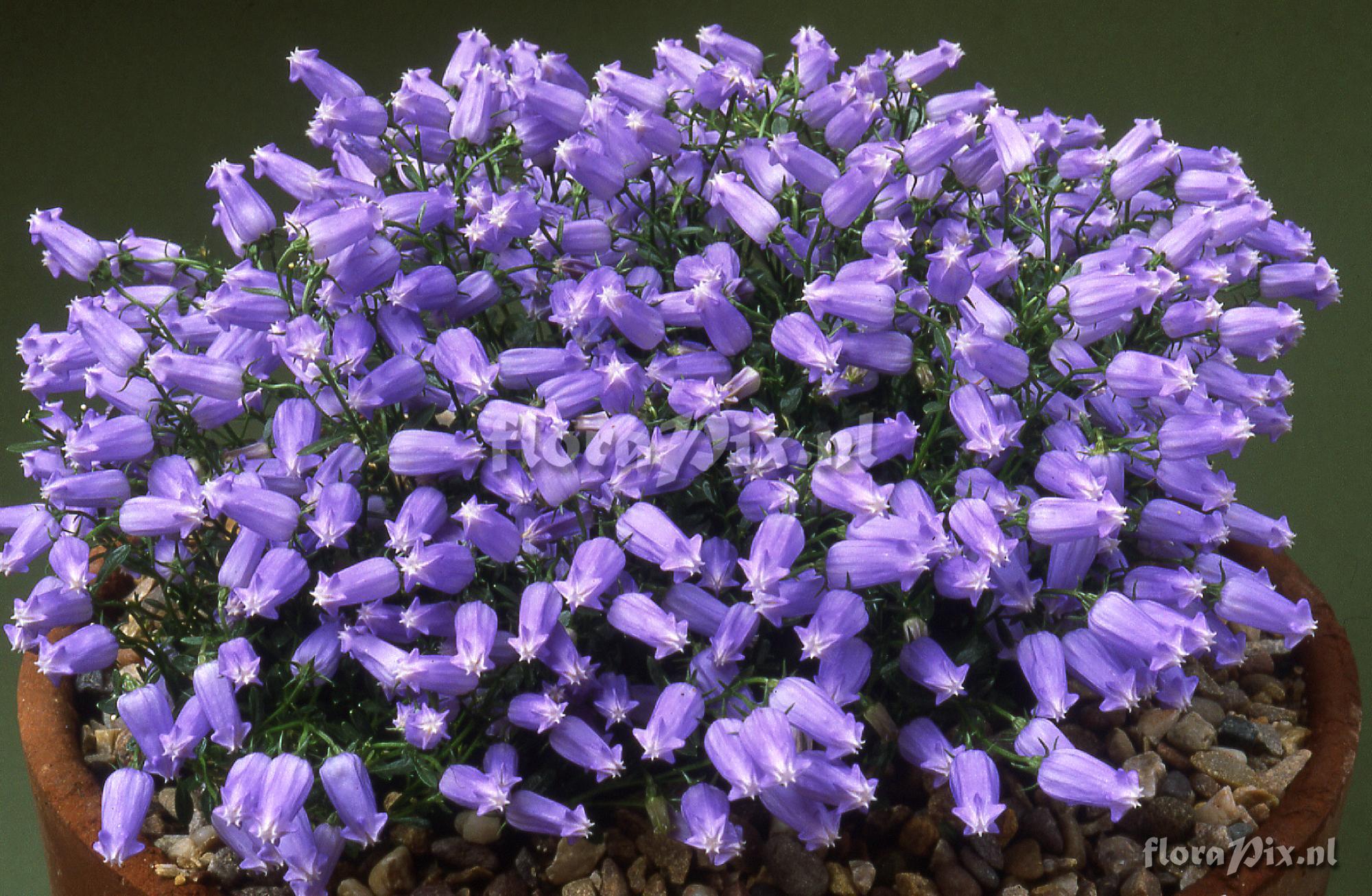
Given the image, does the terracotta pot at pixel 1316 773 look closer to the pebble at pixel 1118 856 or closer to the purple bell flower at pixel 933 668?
the pebble at pixel 1118 856

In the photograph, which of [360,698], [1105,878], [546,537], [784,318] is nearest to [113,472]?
[360,698]

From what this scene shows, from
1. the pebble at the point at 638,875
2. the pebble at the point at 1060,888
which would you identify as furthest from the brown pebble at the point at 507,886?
the pebble at the point at 1060,888

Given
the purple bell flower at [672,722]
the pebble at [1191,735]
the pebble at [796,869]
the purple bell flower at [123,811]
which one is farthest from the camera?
the pebble at [1191,735]

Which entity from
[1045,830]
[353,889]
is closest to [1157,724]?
[1045,830]

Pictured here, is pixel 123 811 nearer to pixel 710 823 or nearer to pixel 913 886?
pixel 710 823

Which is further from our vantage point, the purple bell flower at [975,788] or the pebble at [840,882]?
the pebble at [840,882]

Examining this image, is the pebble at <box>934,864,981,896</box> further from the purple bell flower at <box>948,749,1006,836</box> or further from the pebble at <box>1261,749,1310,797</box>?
the pebble at <box>1261,749,1310,797</box>

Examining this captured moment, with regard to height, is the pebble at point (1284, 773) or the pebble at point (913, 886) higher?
the pebble at point (1284, 773)
